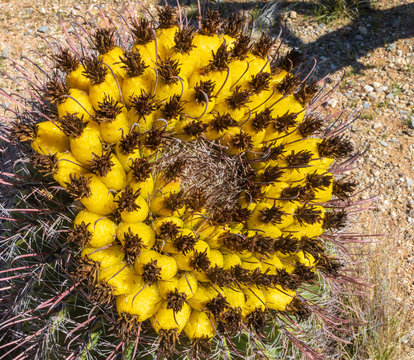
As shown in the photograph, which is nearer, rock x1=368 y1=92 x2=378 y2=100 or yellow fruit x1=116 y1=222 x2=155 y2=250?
yellow fruit x1=116 y1=222 x2=155 y2=250

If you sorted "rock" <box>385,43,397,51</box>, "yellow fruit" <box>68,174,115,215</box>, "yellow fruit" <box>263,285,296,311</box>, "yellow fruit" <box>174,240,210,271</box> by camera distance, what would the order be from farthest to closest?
"rock" <box>385,43,397,51</box>, "yellow fruit" <box>263,285,296,311</box>, "yellow fruit" <box>174,240,210,271</box>, "yellow fruit" <box>68,174,115,215</box>

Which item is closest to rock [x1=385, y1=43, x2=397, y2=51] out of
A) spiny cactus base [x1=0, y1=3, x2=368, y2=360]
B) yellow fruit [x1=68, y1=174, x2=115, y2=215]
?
spiny cactus base [x1=0, y1=3, x2=368, y2=360]

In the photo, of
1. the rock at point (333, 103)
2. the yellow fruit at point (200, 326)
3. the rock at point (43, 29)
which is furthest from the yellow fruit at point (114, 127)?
the rock at point (43, 29)

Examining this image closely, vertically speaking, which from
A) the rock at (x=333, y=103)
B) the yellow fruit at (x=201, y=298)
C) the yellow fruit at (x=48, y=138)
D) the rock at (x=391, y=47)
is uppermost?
the yellow fruit at (x=48, y=138)

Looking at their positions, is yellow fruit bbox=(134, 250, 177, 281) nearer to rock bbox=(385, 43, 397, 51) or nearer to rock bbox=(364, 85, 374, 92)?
rock bbox=(364, 85, 374, 92)

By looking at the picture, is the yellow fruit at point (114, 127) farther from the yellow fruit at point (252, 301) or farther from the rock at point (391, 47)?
the rock at point (391, 47)

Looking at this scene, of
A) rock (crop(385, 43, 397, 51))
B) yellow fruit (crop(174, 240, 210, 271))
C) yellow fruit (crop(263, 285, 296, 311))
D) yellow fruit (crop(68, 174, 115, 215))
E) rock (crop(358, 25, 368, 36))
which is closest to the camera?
yellow fruit (crop(68, 174, 115, 215))

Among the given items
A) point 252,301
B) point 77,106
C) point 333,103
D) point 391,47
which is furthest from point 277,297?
point 391,47
